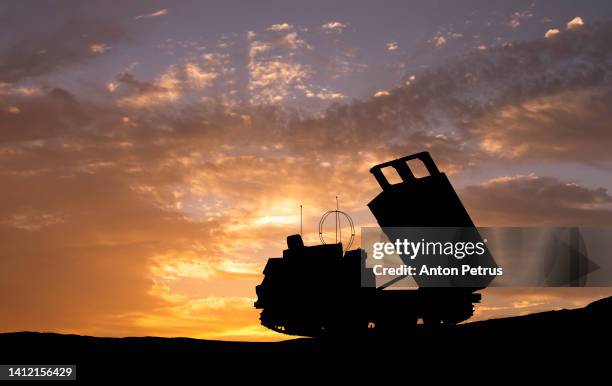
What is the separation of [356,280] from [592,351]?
5.46 meters

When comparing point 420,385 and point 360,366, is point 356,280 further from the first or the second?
point 420,385

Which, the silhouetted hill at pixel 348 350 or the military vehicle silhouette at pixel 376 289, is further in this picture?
the military vehicle silhouette at pixel 376 289

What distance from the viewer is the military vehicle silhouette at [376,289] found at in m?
14.9

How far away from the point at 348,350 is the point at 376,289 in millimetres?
3382

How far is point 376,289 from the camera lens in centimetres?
1520

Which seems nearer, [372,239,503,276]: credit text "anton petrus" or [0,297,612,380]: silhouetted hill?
[0,297,612,380]: silhouetted hill

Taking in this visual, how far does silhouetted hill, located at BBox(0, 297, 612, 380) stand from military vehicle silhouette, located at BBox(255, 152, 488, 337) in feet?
6.51

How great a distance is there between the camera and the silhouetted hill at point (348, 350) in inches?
432

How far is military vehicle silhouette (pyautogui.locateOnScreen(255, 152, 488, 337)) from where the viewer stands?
48.7 ft

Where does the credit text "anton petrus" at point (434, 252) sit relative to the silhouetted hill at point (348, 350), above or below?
above

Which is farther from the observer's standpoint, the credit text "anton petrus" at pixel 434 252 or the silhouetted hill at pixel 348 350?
the credit text "anton petrus" at pixel 434 252

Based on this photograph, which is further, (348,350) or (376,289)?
(376,289)

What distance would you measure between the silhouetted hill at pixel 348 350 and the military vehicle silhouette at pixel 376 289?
1983mm

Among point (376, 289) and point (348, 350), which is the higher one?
point (376, 289)
